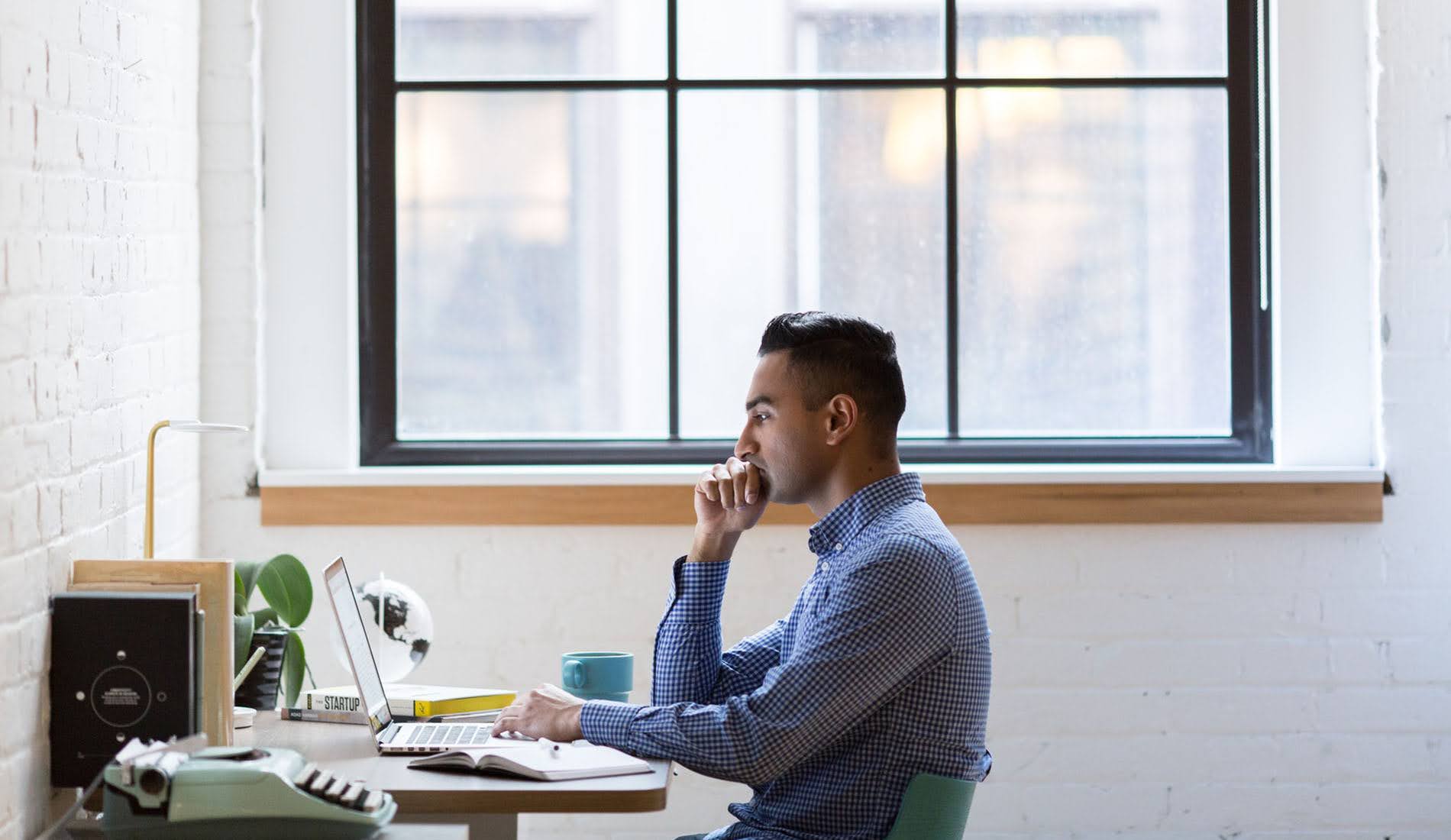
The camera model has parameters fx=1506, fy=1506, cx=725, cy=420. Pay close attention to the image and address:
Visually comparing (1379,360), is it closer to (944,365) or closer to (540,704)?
(944,365)

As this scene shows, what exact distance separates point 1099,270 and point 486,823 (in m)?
1.78

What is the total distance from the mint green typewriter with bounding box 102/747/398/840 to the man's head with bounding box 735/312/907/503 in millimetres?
828

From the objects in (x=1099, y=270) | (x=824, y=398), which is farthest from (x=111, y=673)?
(x=1099, y=270)

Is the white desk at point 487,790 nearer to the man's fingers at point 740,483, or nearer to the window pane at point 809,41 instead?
the man's fingers at point 740,483

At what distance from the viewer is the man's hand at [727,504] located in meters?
2.27

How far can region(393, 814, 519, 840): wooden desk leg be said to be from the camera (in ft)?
6.91

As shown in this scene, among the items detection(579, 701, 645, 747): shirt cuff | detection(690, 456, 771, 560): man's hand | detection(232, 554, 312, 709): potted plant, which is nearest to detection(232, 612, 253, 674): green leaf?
detection(232, 554, 312, 709): potted plant

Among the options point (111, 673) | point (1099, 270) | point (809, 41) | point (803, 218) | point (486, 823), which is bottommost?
point (486, 823)

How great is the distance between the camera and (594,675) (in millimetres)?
2219

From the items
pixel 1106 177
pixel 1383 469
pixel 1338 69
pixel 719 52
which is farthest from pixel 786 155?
pixel 1383 469

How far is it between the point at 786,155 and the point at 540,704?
1506 millimetres

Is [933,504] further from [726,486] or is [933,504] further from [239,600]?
[239,600]

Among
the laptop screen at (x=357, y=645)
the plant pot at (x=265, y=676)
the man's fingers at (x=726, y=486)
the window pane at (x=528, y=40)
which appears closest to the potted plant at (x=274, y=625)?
the plant pot at (x=265, y=676)

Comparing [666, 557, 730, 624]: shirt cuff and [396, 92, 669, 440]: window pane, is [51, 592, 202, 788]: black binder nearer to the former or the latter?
[666, 557, 730, 624]: shirt cuff
